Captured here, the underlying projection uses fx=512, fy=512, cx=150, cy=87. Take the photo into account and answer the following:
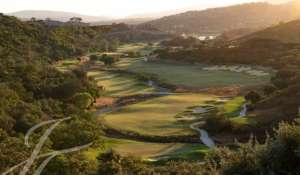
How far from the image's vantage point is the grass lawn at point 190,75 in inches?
3388

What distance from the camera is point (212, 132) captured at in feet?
163

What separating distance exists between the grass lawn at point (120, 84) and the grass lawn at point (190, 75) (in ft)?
18.9

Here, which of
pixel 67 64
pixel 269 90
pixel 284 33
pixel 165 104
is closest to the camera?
pixel 269 90

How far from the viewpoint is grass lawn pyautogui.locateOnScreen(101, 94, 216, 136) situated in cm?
5176

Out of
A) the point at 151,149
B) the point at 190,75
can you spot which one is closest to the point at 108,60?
the point at 190,75

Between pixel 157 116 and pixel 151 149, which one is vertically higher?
pixel 151 149

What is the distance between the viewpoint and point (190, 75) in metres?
97.1

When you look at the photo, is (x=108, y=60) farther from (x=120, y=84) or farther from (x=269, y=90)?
(x=269, y=90)

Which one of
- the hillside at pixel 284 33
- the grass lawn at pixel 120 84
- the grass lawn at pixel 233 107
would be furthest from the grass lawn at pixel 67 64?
the hillside at pixel 284 33

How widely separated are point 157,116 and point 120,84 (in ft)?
94.6

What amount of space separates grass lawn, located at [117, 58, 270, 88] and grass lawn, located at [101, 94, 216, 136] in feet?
41.2

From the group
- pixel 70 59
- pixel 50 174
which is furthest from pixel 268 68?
pixel 50 174

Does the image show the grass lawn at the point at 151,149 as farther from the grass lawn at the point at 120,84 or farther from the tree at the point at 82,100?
the grass lawn at the point at 120,84

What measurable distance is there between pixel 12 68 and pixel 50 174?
1655 inches
